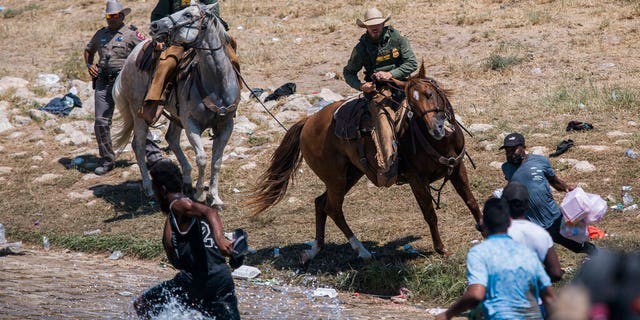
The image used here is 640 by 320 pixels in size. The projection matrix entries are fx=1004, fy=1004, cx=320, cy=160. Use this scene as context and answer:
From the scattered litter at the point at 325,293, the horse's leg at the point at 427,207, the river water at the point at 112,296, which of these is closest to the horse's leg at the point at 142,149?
the river water at the point at 112,296

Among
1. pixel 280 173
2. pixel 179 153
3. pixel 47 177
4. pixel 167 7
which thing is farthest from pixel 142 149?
pixel 280 173

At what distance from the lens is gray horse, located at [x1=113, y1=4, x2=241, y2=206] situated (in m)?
10.7

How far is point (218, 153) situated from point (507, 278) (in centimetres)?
671

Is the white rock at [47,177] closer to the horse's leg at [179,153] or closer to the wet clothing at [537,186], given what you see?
the horse's leg at [179,153]

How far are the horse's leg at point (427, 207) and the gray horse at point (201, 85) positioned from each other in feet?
9.88

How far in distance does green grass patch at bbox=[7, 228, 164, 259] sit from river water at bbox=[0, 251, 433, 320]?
0.15m

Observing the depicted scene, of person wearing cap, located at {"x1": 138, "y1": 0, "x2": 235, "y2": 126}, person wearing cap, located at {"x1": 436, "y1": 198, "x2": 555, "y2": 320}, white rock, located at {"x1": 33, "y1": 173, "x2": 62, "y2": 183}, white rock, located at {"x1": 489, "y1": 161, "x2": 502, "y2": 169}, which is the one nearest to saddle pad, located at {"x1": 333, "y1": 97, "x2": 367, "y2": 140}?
white rock, located at {"x1": 489, "y1": 161, "x2": 502, "y2": 169}

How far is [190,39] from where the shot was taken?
1066cm

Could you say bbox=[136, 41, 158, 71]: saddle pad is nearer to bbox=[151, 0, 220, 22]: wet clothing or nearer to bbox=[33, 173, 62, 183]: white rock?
bbox=[151, 0, 220, 22]: wet clothing

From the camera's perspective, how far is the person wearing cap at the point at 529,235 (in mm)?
5562

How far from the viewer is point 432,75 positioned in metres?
15.0

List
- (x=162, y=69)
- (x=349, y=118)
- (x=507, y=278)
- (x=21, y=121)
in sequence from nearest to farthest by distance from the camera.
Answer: (x=507, y=278), (x=349, y=118), (x=162, y=69), (x=21, y=121)

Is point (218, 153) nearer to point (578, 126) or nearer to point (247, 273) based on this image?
point (247, 273)

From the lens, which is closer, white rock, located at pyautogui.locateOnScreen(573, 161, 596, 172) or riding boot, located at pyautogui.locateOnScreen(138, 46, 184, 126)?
white rock, located at pyautogui.locateOnScreen(573, 161, 596, 172)
